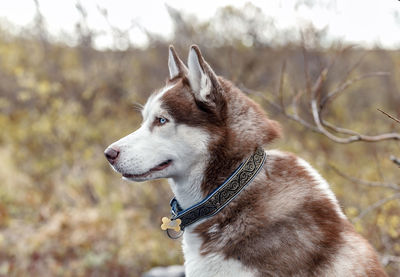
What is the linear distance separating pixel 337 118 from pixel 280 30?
302 cm

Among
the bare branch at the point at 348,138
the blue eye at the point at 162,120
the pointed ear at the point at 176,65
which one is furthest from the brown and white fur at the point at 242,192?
the bare branch at the point at 348,138

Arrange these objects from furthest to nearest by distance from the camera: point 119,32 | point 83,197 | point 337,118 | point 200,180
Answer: point 337,118, point 83,197, point 119,32, point 200,180

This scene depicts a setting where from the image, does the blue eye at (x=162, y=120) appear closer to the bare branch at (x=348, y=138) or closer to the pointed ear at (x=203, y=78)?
the pointed ear at (x=203, y=78)

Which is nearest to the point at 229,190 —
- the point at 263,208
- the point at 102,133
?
the point at 263,208

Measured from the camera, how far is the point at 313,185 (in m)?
2.56

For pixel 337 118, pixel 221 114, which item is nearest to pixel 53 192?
pixel 337 118

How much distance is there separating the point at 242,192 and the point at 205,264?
487mm

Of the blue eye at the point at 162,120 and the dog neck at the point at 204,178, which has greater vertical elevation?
the blue eye at the point at 162,120

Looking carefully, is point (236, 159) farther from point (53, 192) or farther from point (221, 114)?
point (53, 192)

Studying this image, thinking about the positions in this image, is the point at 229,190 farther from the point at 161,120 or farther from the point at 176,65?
the point at 176,65

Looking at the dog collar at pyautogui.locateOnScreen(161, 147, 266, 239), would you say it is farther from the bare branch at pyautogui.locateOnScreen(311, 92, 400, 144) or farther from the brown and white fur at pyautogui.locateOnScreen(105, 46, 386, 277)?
the bare branch at pyautogui.locateOnScreen(311, 92, 400, 144)

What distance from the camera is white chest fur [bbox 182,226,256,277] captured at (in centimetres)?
232

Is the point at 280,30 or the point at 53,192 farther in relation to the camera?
the point at 53,192

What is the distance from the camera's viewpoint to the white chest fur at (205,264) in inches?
91.5
